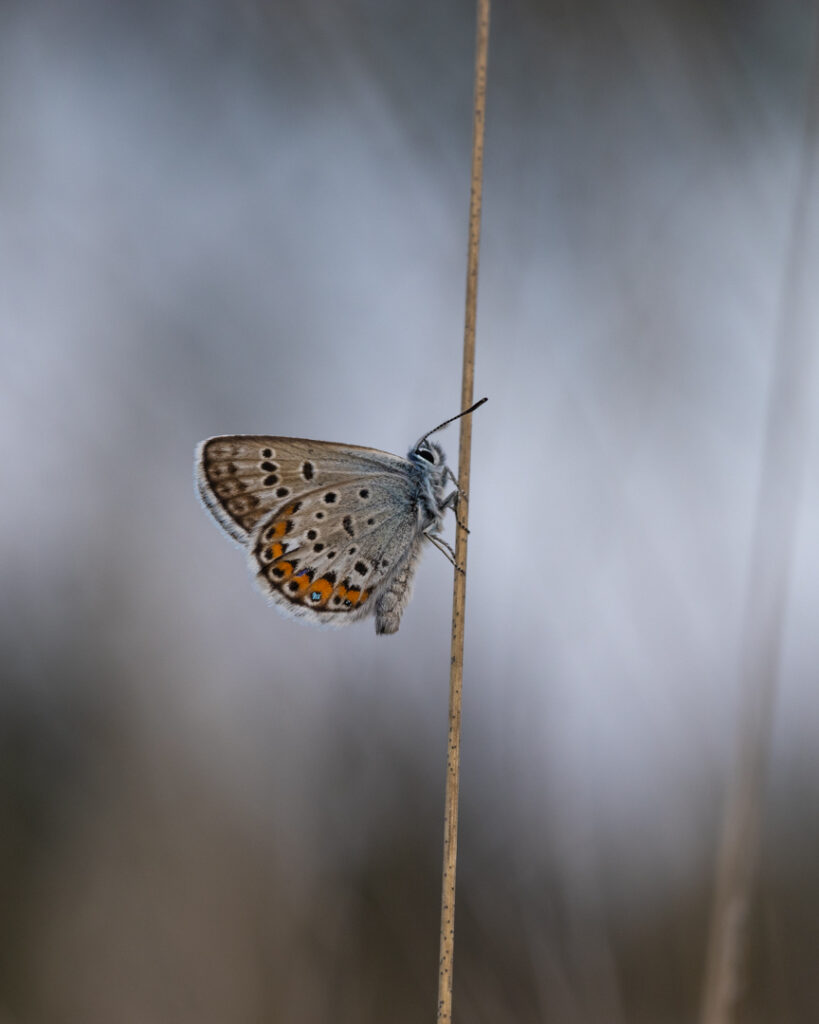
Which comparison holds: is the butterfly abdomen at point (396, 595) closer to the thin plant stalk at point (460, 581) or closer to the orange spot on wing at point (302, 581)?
the orange spot on wing at point (302, 581)

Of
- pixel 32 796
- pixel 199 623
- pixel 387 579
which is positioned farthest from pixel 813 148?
pixel 32 796

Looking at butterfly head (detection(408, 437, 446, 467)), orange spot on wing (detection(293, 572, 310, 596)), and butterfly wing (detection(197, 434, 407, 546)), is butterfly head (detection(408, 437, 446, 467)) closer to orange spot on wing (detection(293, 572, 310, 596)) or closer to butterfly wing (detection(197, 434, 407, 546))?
butterfly wing (detection(197, 434, 407, 546))

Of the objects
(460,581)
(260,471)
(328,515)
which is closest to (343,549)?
(328,515)

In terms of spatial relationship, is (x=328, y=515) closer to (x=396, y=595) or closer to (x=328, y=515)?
(x=328, y=515)

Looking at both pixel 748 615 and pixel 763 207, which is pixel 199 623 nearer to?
pixel 748 615

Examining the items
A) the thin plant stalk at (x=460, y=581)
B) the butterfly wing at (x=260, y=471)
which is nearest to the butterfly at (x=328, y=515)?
the butterfly wing at (x=260, y=471)

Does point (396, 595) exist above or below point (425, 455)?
below
